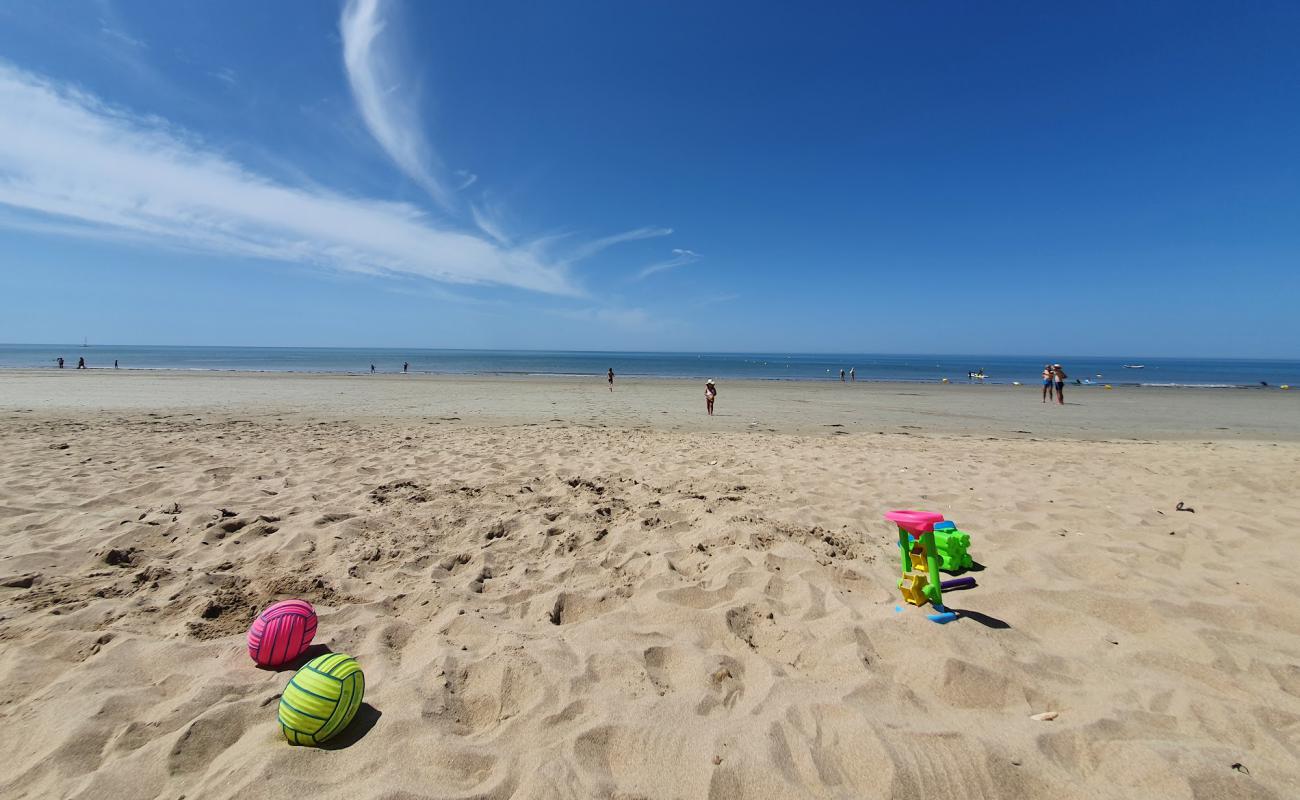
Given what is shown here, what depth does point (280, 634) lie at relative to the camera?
3281mm

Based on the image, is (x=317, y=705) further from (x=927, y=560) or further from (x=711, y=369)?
(x=711, y=369)

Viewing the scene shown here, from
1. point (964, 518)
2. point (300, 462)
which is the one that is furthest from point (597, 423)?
point (964, 518)

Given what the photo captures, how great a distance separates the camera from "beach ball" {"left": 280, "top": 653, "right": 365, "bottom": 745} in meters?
2.61

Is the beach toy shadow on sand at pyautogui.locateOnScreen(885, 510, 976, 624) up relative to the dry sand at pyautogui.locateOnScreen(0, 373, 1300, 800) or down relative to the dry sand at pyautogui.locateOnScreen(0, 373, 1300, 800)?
up

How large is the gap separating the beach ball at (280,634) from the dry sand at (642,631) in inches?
4.3

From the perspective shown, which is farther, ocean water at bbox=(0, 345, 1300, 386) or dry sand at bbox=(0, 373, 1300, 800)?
ocean water at bbox=(0, 345, 1300, 386)

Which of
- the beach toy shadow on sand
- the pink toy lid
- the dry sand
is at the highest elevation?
the pink toy lid

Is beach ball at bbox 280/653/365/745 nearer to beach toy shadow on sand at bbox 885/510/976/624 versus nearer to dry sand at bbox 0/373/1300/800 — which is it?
dry sand at bbox 0/373/1300/800

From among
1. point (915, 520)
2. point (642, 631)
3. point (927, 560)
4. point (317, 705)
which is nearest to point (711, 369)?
point (927, 560)

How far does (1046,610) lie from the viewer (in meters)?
3.99

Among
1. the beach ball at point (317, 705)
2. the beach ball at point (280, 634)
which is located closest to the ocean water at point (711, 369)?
the beach ball at point (280, 634)

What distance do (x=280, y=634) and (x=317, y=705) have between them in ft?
3.02

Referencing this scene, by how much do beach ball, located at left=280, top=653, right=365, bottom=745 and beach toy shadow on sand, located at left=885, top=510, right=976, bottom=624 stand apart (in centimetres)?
339

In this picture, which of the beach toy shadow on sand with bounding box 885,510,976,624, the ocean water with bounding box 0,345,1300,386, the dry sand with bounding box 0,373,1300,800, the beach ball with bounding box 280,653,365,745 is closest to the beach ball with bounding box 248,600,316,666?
the dry sand with bounding box 0,373,1300,800
